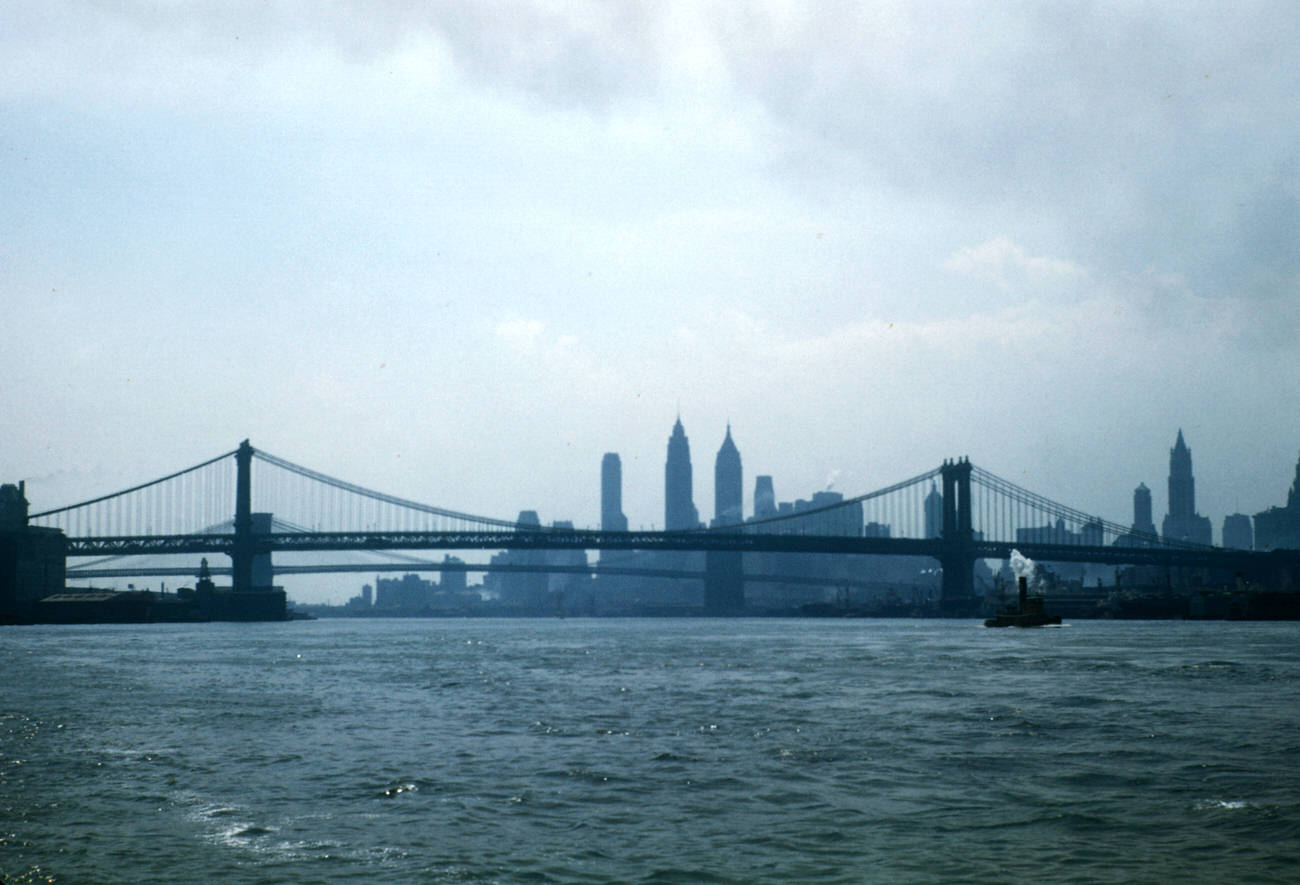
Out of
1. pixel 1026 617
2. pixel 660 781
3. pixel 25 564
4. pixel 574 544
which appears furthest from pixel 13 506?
pixel 660 781

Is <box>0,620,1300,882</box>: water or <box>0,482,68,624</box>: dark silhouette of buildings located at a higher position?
<box>0,482,68,624</box>: dark silhouette of buildings

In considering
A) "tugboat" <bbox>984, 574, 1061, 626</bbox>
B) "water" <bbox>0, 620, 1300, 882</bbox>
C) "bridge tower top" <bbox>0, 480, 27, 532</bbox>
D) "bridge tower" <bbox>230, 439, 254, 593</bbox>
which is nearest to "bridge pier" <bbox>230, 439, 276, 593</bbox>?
"bridge tower" <bbox>230, 439, 254, 593</bbox>

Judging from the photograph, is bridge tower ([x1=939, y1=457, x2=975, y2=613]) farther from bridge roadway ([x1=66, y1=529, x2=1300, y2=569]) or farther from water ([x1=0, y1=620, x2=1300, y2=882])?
water ([x1=0, y1=620, x2=1300, y2=882])

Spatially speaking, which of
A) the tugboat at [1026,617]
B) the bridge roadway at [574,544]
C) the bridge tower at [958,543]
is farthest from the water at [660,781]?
the bridge tower at [958,543]

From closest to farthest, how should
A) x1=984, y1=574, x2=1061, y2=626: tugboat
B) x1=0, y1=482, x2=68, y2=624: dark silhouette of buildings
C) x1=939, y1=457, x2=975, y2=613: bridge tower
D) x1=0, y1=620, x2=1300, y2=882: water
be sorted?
x1=0, y1=620, x2=1300, y2=882: water → x1=984, y1=574, x2=1061, y2=626: tugboat → x1=0, y1=482, x2=68, y2=624: dark silhouette of buildings → x1=939, y1=457, x2=975, y2=613: bridge tower

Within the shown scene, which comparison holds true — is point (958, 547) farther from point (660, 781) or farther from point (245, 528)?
point (660, 781)
